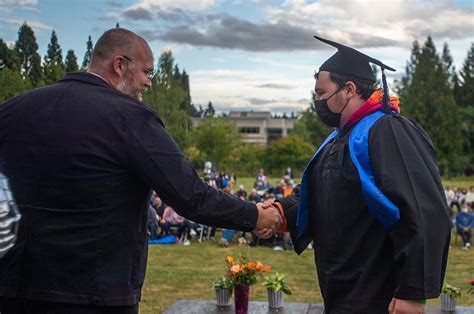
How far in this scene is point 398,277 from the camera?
9.98 feet

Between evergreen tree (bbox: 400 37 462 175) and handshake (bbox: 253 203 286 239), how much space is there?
62851mm

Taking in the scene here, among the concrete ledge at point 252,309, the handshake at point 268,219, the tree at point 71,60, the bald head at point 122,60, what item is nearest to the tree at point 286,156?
the tree at point 71,60

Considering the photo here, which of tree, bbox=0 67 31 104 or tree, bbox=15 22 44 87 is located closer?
tree, bbox=0 67 31 104

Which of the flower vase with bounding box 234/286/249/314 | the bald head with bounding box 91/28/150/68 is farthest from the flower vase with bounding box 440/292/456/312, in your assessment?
the bald head with bounding box 91/28/150/68

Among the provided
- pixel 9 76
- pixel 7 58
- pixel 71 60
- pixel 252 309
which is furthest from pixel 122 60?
pixel 71 60

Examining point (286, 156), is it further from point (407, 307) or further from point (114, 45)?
point (407, 307)

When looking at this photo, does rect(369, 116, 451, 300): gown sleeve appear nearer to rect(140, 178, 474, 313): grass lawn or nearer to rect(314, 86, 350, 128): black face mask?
rect(314, 86, 350, 128): black face mask

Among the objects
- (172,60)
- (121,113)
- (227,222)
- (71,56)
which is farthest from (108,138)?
(172,60)

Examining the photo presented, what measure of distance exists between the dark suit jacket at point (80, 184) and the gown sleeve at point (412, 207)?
3.47 feet

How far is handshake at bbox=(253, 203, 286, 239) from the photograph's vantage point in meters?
3.70

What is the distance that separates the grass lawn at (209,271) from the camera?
34.8 feet

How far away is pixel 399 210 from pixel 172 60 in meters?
64.0

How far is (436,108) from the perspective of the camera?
66250 mm

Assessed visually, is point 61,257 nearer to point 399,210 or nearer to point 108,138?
point 108,138
